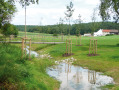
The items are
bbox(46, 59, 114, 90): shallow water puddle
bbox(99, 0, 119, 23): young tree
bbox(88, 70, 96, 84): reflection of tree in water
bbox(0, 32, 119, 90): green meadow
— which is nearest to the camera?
bbox(0, 32, 119, 90): green meadow

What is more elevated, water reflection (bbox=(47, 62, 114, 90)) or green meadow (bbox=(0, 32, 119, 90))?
green meadow (bbox=(0, 32, 119, 90))

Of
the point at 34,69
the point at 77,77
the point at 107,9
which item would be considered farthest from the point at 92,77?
the point at 107,9

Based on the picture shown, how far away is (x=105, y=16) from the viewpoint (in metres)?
38.9

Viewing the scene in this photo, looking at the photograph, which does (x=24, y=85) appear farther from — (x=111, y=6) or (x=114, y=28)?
(x=114, y=28)

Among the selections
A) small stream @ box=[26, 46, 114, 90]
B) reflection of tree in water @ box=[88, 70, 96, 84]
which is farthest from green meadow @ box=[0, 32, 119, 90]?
reflection of tree in water @ box=[88, 70, 96, 84]

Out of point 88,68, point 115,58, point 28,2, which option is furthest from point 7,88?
point 115,58

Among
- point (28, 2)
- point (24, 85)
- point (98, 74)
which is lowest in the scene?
point (98, 74)

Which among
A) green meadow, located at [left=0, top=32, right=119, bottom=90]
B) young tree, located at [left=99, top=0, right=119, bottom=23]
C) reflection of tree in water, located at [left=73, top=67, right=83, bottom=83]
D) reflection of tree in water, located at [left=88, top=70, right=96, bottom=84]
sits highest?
young tree, located at [left=99, top=0, right=119, bottom=23]

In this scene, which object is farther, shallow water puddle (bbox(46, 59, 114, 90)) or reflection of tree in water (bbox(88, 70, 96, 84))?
reflection of tree in water (bbox(88, 70, 96, 84))

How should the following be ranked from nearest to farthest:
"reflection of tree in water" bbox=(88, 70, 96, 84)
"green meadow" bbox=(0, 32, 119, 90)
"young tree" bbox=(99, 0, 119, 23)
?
"green meadow" bbox=(0, 32, 119, 90) < "reflection of tree in water" bbox=(88, 70, 96, 84) < "young tree" bbox=(99, 0, 119, 23)

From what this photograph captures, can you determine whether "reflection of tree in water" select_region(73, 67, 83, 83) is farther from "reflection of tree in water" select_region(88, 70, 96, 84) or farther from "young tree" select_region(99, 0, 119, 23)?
"young tree" select_region(99, 0, 119, 23)

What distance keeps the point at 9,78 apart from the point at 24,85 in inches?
41.5

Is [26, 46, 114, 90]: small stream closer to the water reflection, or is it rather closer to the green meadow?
the water reflection

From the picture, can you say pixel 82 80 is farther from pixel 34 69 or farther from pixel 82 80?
pixel 34 69
